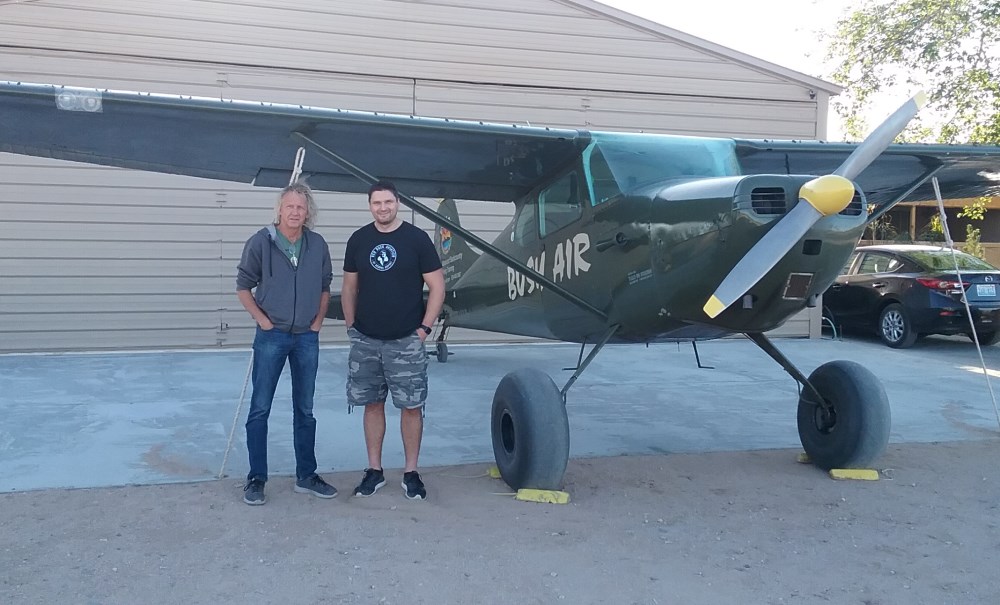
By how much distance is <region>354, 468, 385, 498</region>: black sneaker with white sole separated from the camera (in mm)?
4375

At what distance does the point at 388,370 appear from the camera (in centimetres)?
436

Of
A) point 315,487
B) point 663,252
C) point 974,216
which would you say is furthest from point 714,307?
point 974,216

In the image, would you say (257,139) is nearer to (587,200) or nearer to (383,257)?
(383,257)

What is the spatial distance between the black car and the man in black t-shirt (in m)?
8.21

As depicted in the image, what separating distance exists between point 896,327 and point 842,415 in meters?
7.55

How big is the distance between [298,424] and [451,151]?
2474mm

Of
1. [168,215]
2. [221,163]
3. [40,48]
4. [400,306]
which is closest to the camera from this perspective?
[400,306]

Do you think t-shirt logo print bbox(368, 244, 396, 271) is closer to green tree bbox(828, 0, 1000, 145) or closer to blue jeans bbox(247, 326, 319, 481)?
blue jeans bbox(247, 326, 319, 481)

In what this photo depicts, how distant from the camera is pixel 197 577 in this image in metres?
3.25

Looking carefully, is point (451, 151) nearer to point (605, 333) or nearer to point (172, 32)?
point (605, 333)

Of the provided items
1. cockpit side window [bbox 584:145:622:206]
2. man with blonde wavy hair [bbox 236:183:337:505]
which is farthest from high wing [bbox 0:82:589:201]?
man with blonde wavy hair [bbox 236:183:337:505]

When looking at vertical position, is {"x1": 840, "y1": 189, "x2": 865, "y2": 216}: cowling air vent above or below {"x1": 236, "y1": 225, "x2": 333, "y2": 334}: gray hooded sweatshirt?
above

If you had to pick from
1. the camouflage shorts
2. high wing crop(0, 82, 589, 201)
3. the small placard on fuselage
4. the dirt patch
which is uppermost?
high wing crop(0, 82, 589, 201)

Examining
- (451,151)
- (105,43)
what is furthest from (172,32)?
(451,151)
